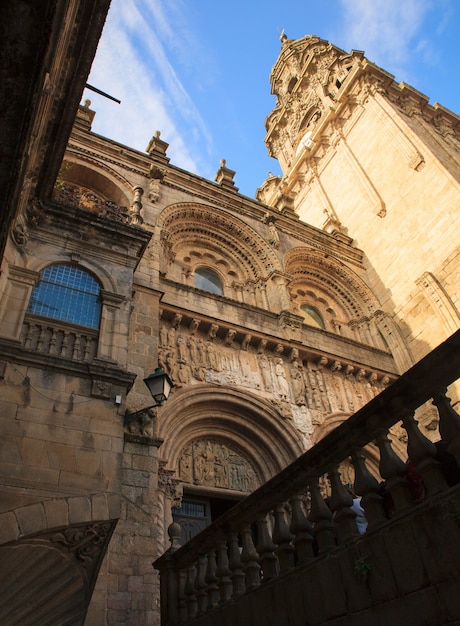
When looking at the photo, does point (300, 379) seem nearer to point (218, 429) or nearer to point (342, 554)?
point (218, 429)

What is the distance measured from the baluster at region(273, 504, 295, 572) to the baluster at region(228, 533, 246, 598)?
30.3 inches

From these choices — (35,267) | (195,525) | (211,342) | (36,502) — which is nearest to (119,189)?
(211,342)

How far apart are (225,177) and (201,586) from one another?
16.1m

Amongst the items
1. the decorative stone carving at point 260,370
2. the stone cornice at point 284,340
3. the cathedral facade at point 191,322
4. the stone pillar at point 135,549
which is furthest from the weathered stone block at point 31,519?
the stone cornice at point 284,340

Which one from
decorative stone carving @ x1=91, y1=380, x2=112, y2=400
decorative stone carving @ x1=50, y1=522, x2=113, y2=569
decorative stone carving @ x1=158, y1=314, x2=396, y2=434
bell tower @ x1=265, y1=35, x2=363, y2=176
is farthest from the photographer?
bell tower @ x1=265, y1=35, x2=363, y2=176

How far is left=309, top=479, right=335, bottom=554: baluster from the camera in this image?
3.70 m

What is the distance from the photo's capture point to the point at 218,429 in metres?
11.1

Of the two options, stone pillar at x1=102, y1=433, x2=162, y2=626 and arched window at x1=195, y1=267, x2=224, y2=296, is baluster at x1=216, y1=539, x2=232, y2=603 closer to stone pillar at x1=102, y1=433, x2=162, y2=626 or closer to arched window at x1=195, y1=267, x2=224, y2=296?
stone pillar at x1=102, y1=433, x2=162, y2=626

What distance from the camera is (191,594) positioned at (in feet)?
18.4

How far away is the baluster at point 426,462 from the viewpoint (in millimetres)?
2930

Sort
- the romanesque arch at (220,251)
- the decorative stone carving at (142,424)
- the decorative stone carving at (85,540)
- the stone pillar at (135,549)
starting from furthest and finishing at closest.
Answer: the romanesque arch at (220,251) < the decorative stone carving at (142,424) < the stone pillar at (135,549) < the decorative stone carving at (85,540)

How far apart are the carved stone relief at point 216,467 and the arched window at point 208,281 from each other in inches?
228

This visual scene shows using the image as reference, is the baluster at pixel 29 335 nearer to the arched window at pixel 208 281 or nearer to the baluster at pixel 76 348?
the baluster at pixel 76 348

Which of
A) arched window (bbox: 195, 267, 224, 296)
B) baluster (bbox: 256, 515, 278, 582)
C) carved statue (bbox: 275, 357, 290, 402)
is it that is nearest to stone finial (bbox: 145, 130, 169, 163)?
arched window (bbox: 195, 267, 224, 296)
